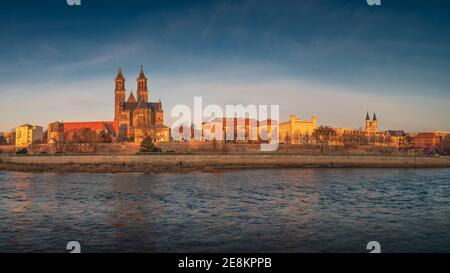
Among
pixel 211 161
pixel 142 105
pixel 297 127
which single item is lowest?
pixel 211 161

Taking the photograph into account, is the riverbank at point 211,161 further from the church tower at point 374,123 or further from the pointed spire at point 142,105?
the church tower at point 374,123

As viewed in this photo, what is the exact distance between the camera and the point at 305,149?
94.4 m

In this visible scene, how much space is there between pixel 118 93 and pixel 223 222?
123 metres

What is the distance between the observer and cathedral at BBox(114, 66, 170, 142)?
117125 mm

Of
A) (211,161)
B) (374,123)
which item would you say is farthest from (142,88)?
(374,123)

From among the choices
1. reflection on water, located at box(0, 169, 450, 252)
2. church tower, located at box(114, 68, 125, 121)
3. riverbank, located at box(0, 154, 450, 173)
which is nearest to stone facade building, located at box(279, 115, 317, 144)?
church tower, located at box(114, 68, 125, 121)

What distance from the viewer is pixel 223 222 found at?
56.6ft

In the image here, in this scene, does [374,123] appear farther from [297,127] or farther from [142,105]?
[142,105]

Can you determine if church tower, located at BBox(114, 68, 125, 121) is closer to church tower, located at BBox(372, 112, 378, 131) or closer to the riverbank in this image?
the riverbank

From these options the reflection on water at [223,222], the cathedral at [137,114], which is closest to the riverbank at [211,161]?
the reflection on water at [223,222]

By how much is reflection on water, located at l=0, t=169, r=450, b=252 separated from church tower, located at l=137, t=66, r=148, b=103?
103m
